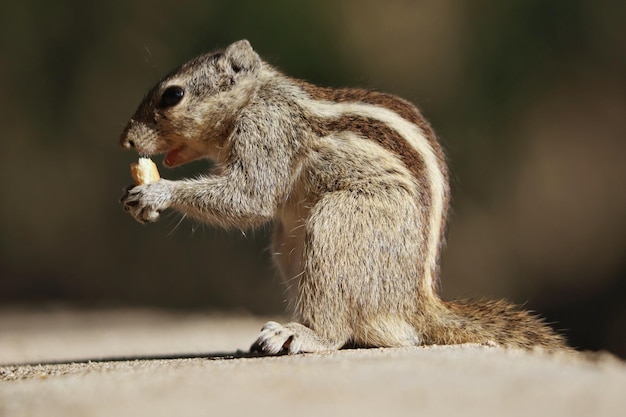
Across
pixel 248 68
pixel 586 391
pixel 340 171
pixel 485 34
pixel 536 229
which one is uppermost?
pixel 485 34

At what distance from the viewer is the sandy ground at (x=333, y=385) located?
347 centimetres

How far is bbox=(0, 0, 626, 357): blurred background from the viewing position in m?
13.7

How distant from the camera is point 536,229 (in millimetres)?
13961

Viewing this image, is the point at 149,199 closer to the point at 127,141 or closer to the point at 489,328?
the point at 127,141

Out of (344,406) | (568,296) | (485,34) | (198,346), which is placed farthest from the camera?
(485,34)

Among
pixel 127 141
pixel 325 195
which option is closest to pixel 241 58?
pixel 127 141

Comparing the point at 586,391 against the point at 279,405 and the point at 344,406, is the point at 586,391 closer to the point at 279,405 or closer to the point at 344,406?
the point at 344,406

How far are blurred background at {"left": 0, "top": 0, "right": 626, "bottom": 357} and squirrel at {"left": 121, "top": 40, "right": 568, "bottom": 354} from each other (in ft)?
23.1

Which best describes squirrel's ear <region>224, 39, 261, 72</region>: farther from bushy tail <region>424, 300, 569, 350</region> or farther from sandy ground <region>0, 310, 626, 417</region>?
bushy tail <region>424, 300, 569, 350</region>

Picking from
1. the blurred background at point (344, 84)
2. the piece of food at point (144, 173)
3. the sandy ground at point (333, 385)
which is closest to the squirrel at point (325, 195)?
the piece of food at point (144, 173)

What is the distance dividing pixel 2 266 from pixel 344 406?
11.6 meters

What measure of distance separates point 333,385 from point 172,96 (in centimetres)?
312

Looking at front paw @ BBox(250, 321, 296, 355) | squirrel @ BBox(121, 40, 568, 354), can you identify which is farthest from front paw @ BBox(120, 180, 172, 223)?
front paw @ BBox(250, 321, 296, 355)

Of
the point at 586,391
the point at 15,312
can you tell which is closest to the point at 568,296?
the point at 15,312
